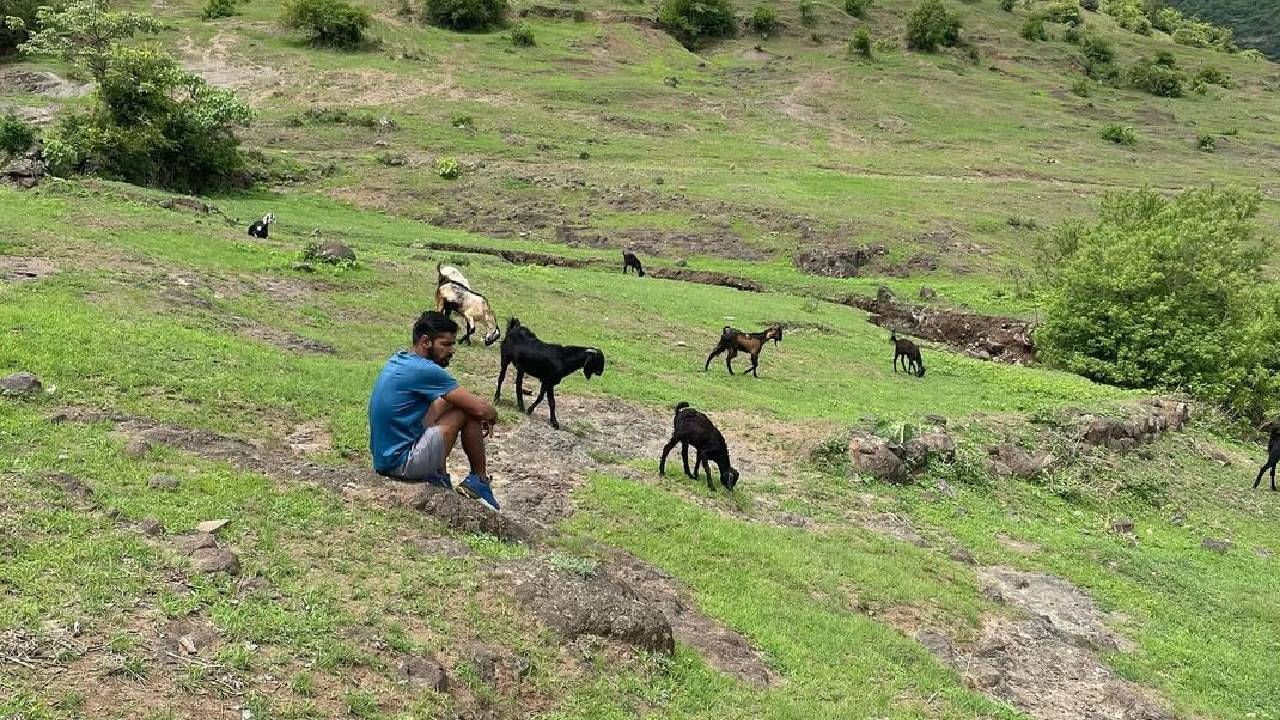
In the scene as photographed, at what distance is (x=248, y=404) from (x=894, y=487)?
34.1 ft

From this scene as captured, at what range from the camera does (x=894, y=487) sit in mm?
15398

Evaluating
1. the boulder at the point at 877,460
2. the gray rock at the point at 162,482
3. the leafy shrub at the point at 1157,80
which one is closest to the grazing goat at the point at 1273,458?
the boulder at the point at 877,460

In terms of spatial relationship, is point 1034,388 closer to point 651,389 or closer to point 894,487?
point 894,487

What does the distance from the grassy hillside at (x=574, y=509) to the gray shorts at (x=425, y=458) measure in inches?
11.4

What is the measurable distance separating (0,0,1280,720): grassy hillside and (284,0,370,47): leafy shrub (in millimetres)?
34086

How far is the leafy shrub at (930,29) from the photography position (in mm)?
91812

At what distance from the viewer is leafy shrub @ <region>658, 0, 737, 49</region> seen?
89.2 meters

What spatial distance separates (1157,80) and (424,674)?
348 ft

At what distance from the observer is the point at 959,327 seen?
106ft

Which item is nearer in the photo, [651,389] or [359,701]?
[359,701]

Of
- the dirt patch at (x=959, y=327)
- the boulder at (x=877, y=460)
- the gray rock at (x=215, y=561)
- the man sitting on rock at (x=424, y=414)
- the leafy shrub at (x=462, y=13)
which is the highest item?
the leafy shrub at (x=462, y=13)

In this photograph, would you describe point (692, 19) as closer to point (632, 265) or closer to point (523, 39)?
point (523, 39)

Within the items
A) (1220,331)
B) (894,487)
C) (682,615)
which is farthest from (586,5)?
(682,615)

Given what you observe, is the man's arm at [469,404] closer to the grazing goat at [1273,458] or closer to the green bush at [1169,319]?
Answer: the grazing goat at [1273,458]
